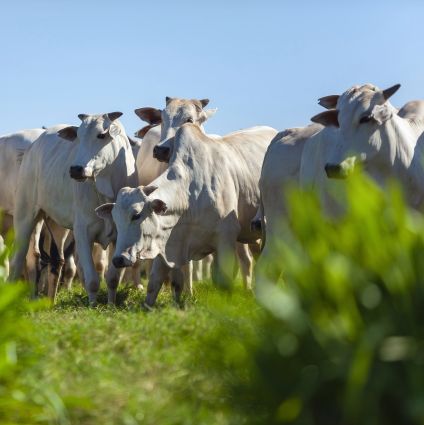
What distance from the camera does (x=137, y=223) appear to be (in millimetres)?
11008

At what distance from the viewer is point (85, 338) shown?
626 centimetres

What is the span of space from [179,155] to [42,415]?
741 centimetres

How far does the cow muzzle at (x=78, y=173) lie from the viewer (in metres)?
12.2

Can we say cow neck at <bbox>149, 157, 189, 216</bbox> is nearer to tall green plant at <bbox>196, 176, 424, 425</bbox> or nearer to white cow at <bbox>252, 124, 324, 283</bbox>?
white cow at <bbox>252, 124, 324, 283</bbox>

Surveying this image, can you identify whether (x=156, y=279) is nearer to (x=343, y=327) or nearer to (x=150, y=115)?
(x=150, y=115)

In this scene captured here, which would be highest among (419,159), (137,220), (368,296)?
(368,296)

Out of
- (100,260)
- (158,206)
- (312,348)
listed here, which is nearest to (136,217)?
(158,206)

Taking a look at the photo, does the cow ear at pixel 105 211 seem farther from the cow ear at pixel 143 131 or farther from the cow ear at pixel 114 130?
the cow ear at pixel 143 131

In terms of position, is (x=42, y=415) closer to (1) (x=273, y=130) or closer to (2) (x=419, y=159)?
(2) (x=419, y=159)

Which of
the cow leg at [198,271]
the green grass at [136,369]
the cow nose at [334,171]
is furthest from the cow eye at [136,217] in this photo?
the cow leg at [198,271]

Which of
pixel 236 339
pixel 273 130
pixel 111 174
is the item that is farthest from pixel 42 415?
pixel 273 130

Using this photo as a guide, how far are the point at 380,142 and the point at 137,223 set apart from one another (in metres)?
2.58

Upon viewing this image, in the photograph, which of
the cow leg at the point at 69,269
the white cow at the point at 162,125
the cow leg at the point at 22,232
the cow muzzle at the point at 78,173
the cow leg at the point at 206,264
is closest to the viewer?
the cow muzzle at the point at 78,173

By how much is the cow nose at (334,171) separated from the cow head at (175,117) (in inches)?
117
